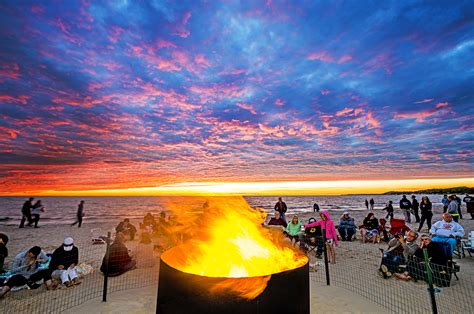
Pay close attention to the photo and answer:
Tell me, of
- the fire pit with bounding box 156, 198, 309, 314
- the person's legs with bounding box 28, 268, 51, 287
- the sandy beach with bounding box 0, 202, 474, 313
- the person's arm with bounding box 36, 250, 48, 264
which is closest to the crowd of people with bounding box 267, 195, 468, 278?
the sandy beach with bounding box 0, 202, 474, 313

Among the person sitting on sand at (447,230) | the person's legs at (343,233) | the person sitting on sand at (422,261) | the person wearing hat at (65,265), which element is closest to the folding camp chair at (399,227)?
the person's legs at (343,233)

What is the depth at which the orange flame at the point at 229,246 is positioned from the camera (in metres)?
3.76

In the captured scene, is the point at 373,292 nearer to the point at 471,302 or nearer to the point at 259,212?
the point at 471,302

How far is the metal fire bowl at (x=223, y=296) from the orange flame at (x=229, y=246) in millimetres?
345

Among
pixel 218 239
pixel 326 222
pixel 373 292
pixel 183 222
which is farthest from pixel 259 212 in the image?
pixel 326 222

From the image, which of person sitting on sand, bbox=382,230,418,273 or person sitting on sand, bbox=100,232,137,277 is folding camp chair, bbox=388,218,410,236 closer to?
person sitting on sand, bbox=382,230,418,273

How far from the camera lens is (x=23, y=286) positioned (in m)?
6.37

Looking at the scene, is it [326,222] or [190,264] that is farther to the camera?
[326,222]

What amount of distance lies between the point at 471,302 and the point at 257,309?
19.0ft

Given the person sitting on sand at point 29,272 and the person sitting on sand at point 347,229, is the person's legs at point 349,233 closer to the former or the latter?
the person sitting on sand at point 347,229

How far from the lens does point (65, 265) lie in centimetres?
692

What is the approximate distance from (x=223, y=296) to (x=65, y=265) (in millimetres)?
6197

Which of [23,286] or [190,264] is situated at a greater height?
[190,264]

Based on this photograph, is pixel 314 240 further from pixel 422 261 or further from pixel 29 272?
pixel 29 272
